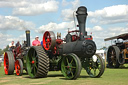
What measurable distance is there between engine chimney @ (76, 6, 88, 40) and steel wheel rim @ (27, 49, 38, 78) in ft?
7.52

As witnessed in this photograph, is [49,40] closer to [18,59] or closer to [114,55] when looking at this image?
[18,59]

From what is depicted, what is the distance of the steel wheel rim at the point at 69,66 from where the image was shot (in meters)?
9.80

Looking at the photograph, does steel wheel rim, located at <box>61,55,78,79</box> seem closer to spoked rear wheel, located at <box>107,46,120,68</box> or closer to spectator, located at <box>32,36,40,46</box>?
spectator, located at <box>32,36,40,46</box>

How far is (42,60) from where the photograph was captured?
1055 centimetres

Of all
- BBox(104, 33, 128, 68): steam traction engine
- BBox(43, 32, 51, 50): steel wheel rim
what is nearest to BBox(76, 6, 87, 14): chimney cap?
BBox(43, 32, 51, 50): steel wheel rim

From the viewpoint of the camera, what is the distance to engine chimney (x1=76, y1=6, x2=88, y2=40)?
410 inches

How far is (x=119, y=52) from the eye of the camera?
18281 mm

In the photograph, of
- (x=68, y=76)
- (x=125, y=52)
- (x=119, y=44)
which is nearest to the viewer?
(x=68, y=76)

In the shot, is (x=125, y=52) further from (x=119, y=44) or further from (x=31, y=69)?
(x=31, y=69)

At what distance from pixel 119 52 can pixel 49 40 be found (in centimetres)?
855

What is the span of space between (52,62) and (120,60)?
27.3ft

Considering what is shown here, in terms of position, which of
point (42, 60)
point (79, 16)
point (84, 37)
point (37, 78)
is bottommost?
point (37, 78)

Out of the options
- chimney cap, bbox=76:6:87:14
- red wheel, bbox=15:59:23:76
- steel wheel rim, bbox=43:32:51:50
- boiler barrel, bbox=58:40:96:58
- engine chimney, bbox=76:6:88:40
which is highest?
chimney cap, bbox=76:6:87:14

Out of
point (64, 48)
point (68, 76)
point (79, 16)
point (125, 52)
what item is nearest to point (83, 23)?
point (79, 16)
